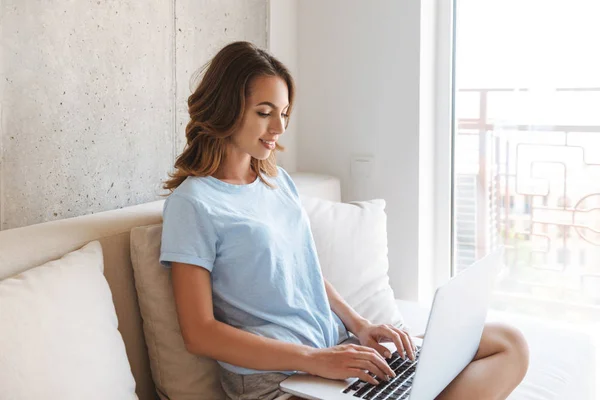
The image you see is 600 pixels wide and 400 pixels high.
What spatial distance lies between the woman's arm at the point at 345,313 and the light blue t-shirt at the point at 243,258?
8 cm

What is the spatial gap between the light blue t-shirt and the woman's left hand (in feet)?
0.26

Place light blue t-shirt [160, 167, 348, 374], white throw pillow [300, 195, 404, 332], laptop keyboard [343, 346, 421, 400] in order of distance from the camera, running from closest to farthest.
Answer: laptop keyboard [343, 346, 421, 400] → light blue t-shirt [160, 167, 348, 374] → white throw pillow [300, 195, 404, 332]

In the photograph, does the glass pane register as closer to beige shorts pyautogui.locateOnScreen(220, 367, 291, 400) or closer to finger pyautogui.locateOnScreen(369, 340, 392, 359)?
finger pyautogui.locateOnScreen(369, 340, 392, 359)

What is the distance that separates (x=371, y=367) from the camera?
122cm

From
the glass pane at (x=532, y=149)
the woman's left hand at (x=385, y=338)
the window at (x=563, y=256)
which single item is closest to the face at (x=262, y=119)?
the woman's left hand at (x=385, y=338)

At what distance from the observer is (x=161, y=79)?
175 centimetres

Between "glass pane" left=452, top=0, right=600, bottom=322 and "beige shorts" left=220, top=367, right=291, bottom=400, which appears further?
"glass pane" left=452, top=0, right=600, bottom=322

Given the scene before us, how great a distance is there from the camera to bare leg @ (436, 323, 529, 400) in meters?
1.27

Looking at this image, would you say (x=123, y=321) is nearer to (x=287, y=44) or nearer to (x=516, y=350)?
(x=516, y=350)

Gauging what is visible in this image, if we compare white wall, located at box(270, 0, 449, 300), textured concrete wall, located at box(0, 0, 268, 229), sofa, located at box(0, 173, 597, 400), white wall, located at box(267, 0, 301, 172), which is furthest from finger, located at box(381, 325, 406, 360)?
white wall, located at box(267, 0, 301, 172)

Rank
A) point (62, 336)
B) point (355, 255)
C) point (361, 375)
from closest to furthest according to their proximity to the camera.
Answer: point (62, 336) < point (361, 375) < point (355, 255)

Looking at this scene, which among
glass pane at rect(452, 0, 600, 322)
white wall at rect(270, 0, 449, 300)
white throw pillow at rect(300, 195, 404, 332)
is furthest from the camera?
white wall at rect(270, 0, 449, 300)

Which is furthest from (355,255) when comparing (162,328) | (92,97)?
(92,97)

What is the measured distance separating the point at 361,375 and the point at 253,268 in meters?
0.29
